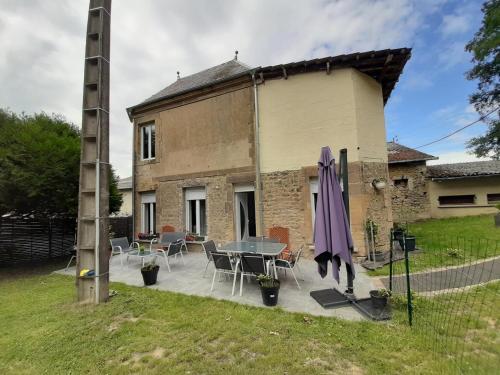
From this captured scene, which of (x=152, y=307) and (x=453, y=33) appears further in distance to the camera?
(x=453, y=33)

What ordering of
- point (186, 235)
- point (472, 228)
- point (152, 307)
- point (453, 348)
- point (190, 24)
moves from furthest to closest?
point (472, 228) → point (186, 235) → point (190, 24) → point (152, 307) → point (453, 348)

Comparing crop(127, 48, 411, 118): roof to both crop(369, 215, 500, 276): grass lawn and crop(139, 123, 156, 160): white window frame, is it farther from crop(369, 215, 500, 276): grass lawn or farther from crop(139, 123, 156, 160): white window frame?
crop(369, 215, 500, 276): grass lawn

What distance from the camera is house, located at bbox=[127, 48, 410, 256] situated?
730 centimetres

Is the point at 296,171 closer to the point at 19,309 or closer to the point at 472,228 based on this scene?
the point at 19,309

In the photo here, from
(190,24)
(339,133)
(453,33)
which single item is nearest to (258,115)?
(339,133)

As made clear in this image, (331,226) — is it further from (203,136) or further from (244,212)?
(203,136)

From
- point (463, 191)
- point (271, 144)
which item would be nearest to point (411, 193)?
point (463, 191)

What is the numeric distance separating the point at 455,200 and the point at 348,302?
50.7 ft

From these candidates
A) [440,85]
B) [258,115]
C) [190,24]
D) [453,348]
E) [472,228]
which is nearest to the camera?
[453,348]

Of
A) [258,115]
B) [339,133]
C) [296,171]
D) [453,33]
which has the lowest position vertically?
[296,171]

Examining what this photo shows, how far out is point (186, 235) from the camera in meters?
9.18

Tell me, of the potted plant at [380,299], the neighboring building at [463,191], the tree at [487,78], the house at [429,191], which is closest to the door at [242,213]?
the potted plant at [380,299]

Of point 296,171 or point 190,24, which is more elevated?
point 190,24

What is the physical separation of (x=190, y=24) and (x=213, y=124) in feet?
10.7
